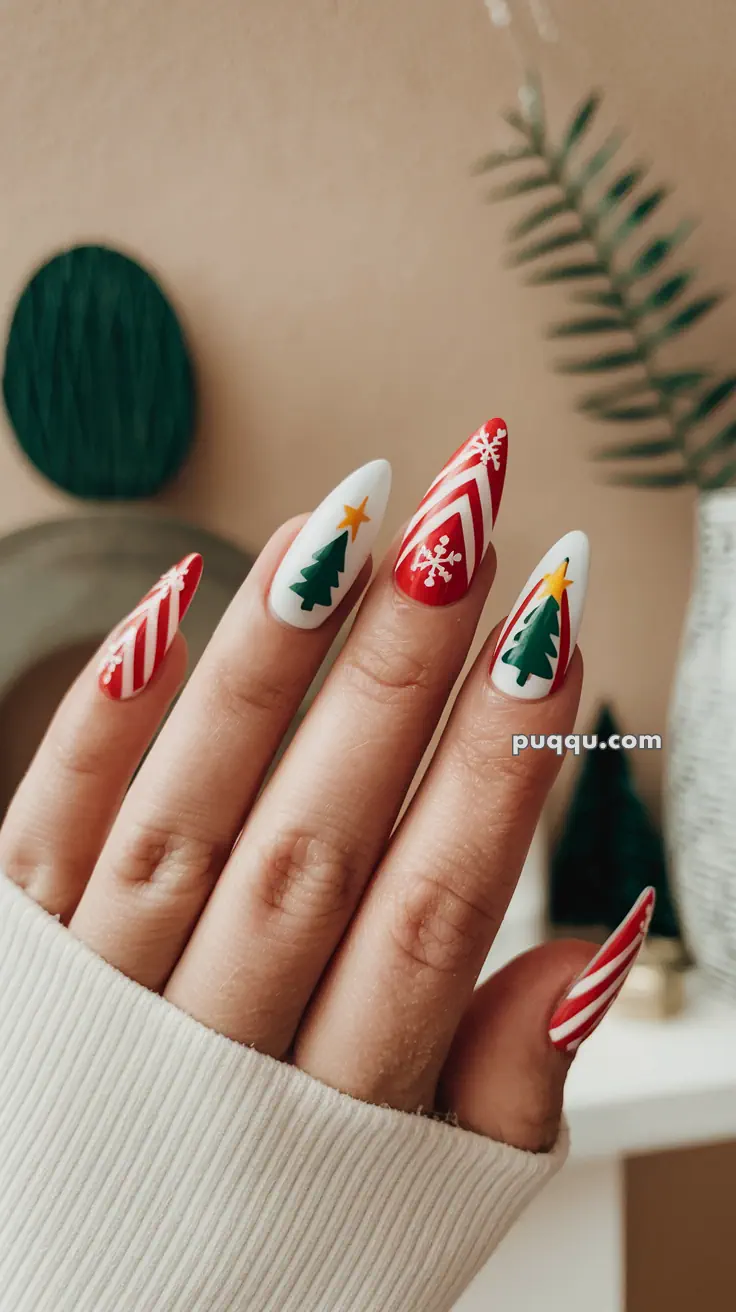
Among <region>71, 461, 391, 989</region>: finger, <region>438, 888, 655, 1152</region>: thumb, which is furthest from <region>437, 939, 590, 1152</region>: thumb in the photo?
<region>71, 461, 391, 989</region>: finger

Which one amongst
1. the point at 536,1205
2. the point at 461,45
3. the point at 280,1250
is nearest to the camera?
the point at 280,1250

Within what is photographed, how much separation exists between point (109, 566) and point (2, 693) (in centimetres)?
11

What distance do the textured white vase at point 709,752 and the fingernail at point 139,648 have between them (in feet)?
1.18

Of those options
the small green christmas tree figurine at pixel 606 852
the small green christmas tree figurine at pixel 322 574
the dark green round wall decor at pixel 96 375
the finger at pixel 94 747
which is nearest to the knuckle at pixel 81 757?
the finger at pixel 94 747

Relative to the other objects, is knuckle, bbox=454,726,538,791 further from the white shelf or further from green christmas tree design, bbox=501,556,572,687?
the white shelf

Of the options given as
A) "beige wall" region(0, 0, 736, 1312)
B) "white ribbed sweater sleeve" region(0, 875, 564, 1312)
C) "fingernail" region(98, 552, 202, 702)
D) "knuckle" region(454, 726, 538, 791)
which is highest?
"beige wall" region(0, 0, 736, 1312)

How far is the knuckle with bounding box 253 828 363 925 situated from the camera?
31 centimetres

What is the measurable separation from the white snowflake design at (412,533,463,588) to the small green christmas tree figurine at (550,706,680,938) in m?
0.43

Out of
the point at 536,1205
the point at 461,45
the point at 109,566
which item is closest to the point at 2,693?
the point at 109,566

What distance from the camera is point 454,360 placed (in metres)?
0.70

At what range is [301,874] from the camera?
0.31 metres

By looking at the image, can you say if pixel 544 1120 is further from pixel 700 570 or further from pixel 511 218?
pixel 511 218

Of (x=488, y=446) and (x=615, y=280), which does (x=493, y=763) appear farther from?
(x=615, y=280)

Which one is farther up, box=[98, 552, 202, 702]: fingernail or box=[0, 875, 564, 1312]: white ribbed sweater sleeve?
box=[98, 552, 202, 702]: fingernail
